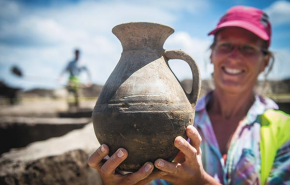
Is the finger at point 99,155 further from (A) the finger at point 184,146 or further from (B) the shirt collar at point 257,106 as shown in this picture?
(B) the shirt collar at point 257,106

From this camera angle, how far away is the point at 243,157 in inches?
90.8

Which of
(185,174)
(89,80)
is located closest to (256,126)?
(185,174)

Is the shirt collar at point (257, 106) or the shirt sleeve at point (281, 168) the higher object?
the shirt collar at point (257, 106)

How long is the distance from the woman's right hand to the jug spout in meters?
0.76

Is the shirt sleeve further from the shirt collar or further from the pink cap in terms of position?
the pink cap

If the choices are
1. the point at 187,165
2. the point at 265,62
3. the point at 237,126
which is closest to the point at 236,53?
the point at 265,62

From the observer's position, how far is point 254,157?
89.7 inches

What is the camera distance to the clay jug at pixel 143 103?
5.27ft

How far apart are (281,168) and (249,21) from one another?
4.87ft

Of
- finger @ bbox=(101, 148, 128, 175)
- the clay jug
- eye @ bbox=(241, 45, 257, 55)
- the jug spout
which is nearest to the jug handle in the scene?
the clay jug

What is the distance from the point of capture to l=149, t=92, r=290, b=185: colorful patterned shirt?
220cm

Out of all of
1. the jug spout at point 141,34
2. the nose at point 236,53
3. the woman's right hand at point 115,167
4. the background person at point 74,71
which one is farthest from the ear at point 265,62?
the background person at point 74,71

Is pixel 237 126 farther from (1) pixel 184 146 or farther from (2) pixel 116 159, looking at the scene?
(2) pixel 116 159

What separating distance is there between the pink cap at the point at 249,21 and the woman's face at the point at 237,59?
0.09 meters
